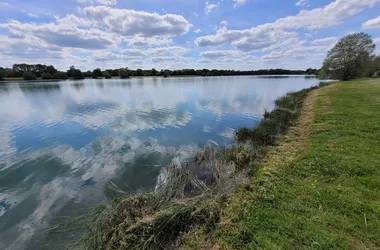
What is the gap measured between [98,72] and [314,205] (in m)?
123

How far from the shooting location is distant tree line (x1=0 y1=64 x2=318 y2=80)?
8894cm

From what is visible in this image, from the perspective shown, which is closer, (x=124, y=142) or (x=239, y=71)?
(x=124, y=142)

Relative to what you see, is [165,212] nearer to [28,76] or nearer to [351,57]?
[351,57]

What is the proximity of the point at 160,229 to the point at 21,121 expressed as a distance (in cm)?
1666

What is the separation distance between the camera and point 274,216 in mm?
3537

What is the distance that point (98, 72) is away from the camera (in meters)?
107

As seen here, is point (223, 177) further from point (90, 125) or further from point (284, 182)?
point (90, 125)

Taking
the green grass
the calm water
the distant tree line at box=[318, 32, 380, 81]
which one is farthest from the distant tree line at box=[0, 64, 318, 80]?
the green grass

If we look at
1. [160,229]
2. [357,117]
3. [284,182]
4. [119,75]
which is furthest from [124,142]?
[119,75]

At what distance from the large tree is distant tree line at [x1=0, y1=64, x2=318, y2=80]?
4914 cm

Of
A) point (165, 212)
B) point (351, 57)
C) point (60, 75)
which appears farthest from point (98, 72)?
point (165, 212)

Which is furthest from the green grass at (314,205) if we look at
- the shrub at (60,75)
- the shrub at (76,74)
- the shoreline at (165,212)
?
the shrub at (76,74)

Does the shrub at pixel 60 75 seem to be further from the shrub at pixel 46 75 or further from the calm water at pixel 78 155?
the calm water at pixel 78 155

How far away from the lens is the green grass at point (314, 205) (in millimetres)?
3012
